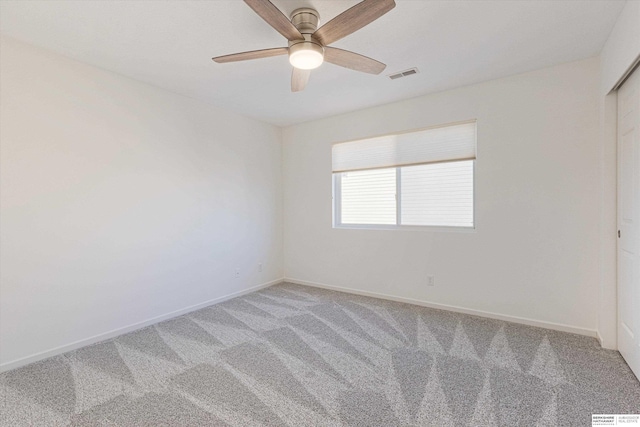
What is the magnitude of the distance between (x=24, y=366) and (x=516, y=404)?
355 cm

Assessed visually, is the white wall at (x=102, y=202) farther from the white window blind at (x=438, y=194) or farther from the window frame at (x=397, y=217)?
the white window blind at (x=438, y=194)

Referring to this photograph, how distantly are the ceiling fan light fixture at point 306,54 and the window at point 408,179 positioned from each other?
2051 mm

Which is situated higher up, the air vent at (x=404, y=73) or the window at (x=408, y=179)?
the air vent at (x=404, y=73)

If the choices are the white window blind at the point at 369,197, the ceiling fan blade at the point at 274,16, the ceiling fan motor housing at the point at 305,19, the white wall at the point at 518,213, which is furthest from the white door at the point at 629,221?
the ceiling fan blade at the point at 274,16

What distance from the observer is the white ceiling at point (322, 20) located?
1.94 meters

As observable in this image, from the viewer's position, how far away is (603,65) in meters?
2.47

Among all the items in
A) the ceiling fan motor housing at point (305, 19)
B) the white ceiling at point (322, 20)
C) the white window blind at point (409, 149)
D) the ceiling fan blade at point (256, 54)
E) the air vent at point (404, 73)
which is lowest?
the white window blind at point (409, 149)

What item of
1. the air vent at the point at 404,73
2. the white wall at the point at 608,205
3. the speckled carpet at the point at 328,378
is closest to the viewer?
the speckled carpet at the point at 328,378

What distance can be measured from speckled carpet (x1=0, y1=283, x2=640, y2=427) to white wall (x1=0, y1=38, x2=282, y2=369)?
1.23 feet

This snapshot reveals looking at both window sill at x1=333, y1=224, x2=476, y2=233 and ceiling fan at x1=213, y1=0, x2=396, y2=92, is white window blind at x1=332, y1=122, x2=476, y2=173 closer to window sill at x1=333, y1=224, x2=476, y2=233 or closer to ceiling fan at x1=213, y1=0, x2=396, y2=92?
window sill at x1=333, y1=224, x2=476, y2=233

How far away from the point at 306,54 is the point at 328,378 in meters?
2.22

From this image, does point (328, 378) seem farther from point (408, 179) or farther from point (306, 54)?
point (408, 179)

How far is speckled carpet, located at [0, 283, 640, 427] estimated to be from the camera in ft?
5.63

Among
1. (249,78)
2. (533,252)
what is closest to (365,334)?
(533,252)
